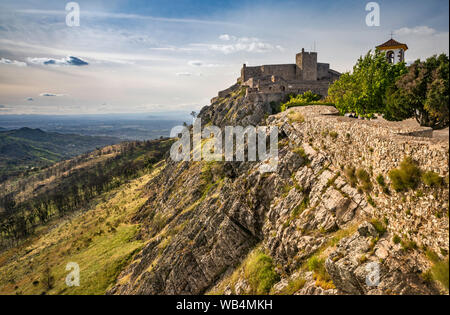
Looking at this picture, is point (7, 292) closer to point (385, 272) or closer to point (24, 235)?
point (24, 235)

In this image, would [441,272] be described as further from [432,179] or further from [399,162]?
[399,162]

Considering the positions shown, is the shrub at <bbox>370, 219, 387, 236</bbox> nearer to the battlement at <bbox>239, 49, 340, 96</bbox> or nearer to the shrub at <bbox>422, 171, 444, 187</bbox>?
the shrub at <bbox>422, 171, 444, 187</bbox>

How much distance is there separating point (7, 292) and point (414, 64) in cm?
11628

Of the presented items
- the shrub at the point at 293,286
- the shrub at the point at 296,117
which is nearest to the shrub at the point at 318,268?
the shrub at the point at 293,286

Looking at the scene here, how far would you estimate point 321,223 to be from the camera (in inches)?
894

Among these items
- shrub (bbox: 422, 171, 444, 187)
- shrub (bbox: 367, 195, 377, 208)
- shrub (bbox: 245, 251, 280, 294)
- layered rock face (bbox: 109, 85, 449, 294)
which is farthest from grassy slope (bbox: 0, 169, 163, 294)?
shrub (bbox: 422, 171, 444, 187)

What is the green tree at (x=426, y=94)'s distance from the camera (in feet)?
65.5

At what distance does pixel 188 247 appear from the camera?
42.0 m

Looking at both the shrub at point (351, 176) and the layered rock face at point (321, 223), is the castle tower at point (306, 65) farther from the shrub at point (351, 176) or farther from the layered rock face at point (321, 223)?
the shrub at point (351, 176)

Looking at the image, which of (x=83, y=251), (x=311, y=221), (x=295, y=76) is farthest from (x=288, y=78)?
(x=83, y=251)

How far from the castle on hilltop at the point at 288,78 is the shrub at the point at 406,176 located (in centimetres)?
5366

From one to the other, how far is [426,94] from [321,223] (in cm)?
1479
